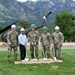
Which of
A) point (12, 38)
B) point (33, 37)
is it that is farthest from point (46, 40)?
point (12, 38)

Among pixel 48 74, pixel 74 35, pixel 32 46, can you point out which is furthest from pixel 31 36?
pixel 74 35

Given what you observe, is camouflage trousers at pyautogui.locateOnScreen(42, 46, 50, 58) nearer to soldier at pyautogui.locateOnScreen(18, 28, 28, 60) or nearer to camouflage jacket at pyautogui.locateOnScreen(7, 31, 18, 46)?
soldier at pyautogui.locateOnScreen(18, 28, 28, 60)

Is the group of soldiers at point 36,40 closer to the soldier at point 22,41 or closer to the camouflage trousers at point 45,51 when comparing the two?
the camouflage trousers at point 45,51

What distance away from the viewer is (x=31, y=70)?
13.3 m

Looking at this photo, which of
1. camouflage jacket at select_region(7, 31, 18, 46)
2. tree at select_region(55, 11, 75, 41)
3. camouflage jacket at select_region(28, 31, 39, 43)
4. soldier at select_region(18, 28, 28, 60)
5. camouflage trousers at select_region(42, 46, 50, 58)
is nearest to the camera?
soldier at select_region(18, 28, 28, 60)

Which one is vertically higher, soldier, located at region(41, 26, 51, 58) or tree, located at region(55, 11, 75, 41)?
tree, located at region(55, 11, 75, 41)

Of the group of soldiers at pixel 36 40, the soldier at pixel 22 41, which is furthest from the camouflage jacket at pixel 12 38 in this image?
the soldier at pixel 22 41

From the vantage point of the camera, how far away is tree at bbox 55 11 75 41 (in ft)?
242

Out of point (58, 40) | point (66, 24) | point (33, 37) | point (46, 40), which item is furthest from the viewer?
point (66, 24)

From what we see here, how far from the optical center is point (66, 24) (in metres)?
75.1

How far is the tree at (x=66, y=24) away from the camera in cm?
7369

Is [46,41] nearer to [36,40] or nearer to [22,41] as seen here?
[36,40]

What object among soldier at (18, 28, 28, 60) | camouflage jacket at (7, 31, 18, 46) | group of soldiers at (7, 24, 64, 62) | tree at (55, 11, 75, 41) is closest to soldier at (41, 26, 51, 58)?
group of soldiers at (7, 24, 64, 62)

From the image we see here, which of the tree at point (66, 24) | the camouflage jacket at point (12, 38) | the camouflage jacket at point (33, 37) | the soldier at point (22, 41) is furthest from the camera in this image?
the tree at point (66, 24)
